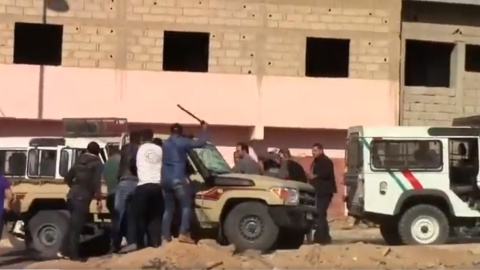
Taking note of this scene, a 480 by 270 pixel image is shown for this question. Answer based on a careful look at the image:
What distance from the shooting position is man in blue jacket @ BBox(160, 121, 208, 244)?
13789mm

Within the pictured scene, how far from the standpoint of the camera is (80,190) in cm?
1348

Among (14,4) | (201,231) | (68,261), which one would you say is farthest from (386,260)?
(14,4)

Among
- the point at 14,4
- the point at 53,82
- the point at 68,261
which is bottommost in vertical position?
the point at 68,261

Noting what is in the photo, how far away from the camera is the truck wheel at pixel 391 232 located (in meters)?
16.6

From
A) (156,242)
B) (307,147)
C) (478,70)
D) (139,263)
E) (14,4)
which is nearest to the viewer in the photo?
(139,263)

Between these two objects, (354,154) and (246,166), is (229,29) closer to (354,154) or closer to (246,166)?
(354,154)

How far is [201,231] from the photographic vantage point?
14.6 meters

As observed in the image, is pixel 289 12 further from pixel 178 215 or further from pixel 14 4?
pixel 178 215

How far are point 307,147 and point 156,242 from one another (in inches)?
464

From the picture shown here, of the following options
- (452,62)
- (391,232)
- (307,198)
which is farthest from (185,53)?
(307,198)

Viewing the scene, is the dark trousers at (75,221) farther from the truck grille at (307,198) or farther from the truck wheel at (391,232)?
the truck wheel at (391,232)

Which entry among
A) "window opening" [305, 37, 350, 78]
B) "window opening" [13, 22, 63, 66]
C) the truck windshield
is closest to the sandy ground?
the truck windshield

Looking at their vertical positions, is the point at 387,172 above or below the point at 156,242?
above

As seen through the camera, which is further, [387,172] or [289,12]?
[289,12]
